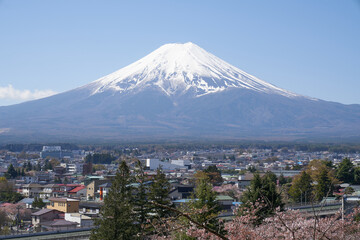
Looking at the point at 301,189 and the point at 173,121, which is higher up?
the point at 173,121

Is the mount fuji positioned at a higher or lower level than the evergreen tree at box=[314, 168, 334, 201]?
higher

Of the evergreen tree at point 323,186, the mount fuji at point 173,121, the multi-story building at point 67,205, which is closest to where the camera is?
the multi-story building at point 67,205

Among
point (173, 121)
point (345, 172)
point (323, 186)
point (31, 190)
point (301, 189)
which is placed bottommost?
point (31, 190)

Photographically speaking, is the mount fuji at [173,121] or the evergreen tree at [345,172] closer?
the evergreen tree at [345,172]

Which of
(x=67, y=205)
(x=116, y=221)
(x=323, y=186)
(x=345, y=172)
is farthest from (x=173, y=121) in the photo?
(x=116, y=221)

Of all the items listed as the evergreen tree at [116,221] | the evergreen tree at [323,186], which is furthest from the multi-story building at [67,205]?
the evergreen tree at [116,221]

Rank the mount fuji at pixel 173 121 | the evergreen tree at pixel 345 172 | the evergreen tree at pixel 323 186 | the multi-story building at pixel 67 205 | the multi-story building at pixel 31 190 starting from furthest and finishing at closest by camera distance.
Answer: the mount fuji at pixel 173 121 < the multi-story building at pixel 31 190 < the evergreen tree at pixel 345 172 < the evergreen tree at pixel 323 186 < the multi-story building at pixel 67 205

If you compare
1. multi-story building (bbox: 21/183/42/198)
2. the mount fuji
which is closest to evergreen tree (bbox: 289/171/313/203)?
multi-story building (bbox: 21/183/42/198)

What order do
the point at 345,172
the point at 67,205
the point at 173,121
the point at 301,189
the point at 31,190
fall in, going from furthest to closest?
the point at 173,121
the point at 31,190
the point at 345,172
the point at 301,189
the point at 67,205

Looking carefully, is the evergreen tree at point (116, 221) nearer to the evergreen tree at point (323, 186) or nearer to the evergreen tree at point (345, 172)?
the evergreen tree at point (323, 186)

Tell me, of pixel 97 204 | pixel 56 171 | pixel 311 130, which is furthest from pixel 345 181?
pixel 311 130

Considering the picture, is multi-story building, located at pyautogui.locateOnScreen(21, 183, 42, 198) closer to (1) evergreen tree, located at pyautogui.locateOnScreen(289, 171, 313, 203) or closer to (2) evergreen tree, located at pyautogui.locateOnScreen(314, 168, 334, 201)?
(1) evergreen tree, located at pyautogui.locateOnScreen(289, 171, 313, 203)

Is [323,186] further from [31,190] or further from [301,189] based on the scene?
[31,190]

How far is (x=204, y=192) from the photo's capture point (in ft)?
59.8
